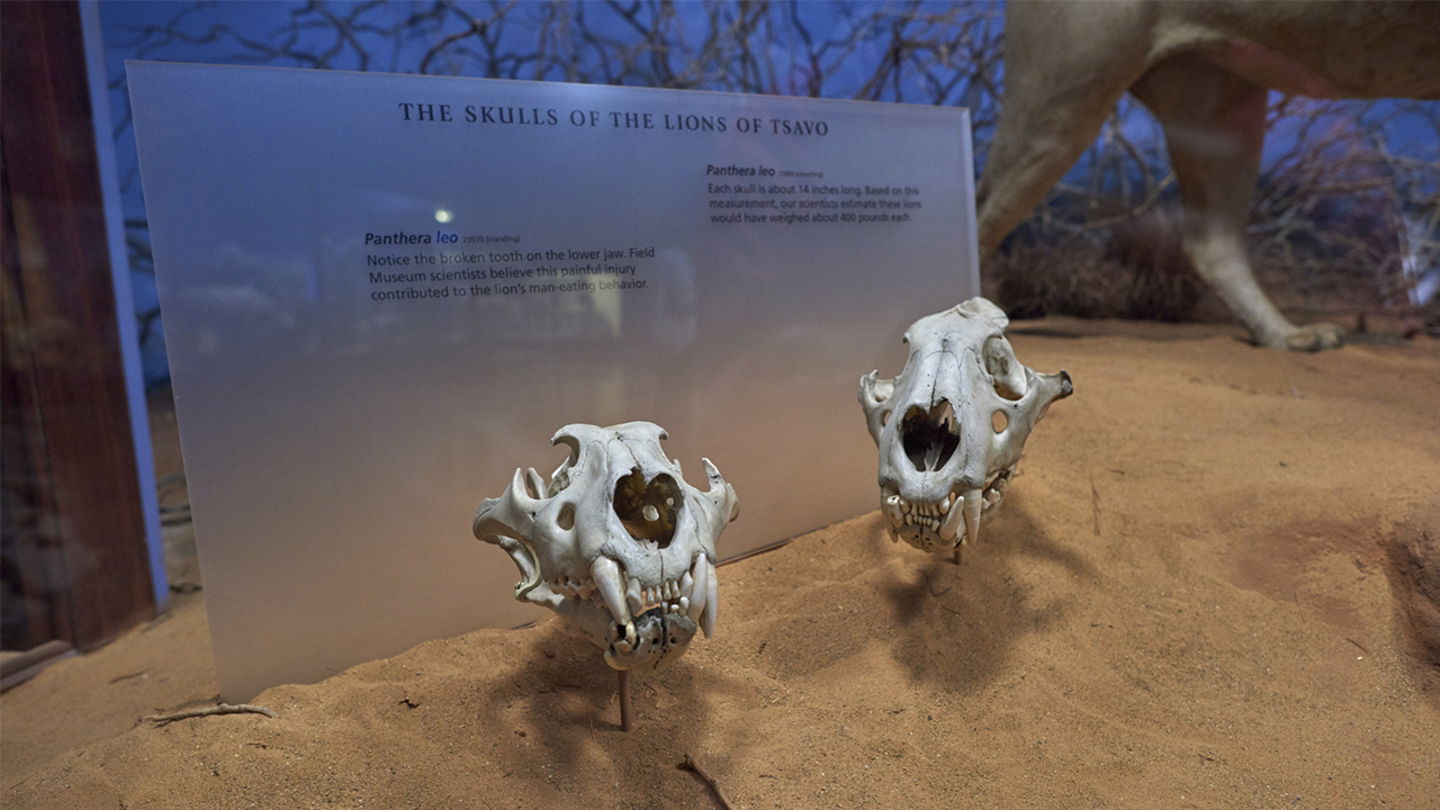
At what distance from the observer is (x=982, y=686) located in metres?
2.01

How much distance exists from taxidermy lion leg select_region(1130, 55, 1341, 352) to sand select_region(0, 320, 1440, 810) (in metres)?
1.42

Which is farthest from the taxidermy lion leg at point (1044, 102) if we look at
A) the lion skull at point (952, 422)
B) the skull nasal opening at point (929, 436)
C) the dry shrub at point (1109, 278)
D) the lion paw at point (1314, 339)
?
the skull nasal opening at point (929, 436)

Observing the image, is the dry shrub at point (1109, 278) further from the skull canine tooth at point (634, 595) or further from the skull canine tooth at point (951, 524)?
the skull canine tooth at point (634, 595)

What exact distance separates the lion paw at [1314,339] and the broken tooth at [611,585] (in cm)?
423

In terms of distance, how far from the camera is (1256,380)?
3662mm

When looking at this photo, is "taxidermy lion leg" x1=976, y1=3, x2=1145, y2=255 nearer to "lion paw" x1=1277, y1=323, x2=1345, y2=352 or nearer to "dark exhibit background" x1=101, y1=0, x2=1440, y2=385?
"dark exhibit background" x1=101, y1=0, x2=1440, y2=385

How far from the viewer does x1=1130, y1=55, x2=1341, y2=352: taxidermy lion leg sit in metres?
4.07

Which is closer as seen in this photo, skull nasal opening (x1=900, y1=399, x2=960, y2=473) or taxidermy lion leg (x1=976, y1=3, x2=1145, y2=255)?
skull nasal opening (x1=900, y1=399, x2=960, y2=473)

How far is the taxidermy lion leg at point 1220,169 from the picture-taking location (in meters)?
4.07

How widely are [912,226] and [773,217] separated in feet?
1.93

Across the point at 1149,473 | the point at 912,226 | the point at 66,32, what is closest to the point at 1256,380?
the point at 1149,473

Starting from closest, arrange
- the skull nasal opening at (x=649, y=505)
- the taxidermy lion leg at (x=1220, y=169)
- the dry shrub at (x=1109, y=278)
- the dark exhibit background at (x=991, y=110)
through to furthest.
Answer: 1. the skull nasal opening at (x=649, y=505)
2. the taxidermy lion leg at (x=1220, y=169)
3. the dark exhibit background at (x=991, y=110)
4. the dry shrub at (x=1109, y=278)

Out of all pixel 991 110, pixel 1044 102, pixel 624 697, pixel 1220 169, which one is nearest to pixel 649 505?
pixel 624 697

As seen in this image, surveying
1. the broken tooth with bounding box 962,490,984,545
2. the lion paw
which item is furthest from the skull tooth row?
the lion paw
